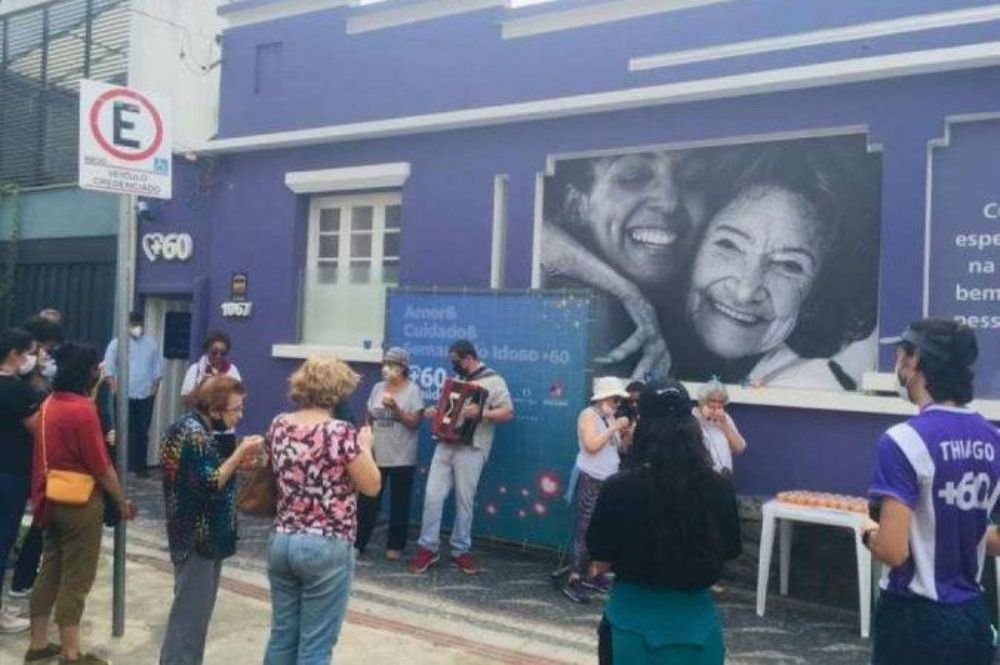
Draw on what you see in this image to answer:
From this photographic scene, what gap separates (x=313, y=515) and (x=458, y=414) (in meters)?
3.49

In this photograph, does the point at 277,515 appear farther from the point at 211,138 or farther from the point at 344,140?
the point at 211,138

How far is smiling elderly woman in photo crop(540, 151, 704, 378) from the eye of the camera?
27.5ft

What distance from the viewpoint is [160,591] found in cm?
672

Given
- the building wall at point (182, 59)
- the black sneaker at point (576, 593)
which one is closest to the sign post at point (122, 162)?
the black sneaker at point (576, 593)

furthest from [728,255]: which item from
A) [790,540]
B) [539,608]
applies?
[539,608]

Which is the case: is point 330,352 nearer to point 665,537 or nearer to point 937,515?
point 665,537

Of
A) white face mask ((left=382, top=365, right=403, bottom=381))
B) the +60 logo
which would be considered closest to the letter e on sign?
white face mask ((left=382, top=365, right=403, bottom=381))

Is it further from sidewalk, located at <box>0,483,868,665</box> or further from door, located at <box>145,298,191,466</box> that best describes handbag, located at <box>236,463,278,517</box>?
door, located at <box>145,298,191,466</box>

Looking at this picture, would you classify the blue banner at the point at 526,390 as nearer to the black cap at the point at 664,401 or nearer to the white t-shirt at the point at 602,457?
the white t-shirt at the point at 602,457

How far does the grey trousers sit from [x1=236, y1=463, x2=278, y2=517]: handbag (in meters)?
0.43

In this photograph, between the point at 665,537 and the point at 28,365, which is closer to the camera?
the point at 665,537

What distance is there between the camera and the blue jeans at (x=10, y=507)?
17.9 ft

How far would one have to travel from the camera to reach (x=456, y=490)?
25.8 feet

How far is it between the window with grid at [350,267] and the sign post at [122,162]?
172 inches
